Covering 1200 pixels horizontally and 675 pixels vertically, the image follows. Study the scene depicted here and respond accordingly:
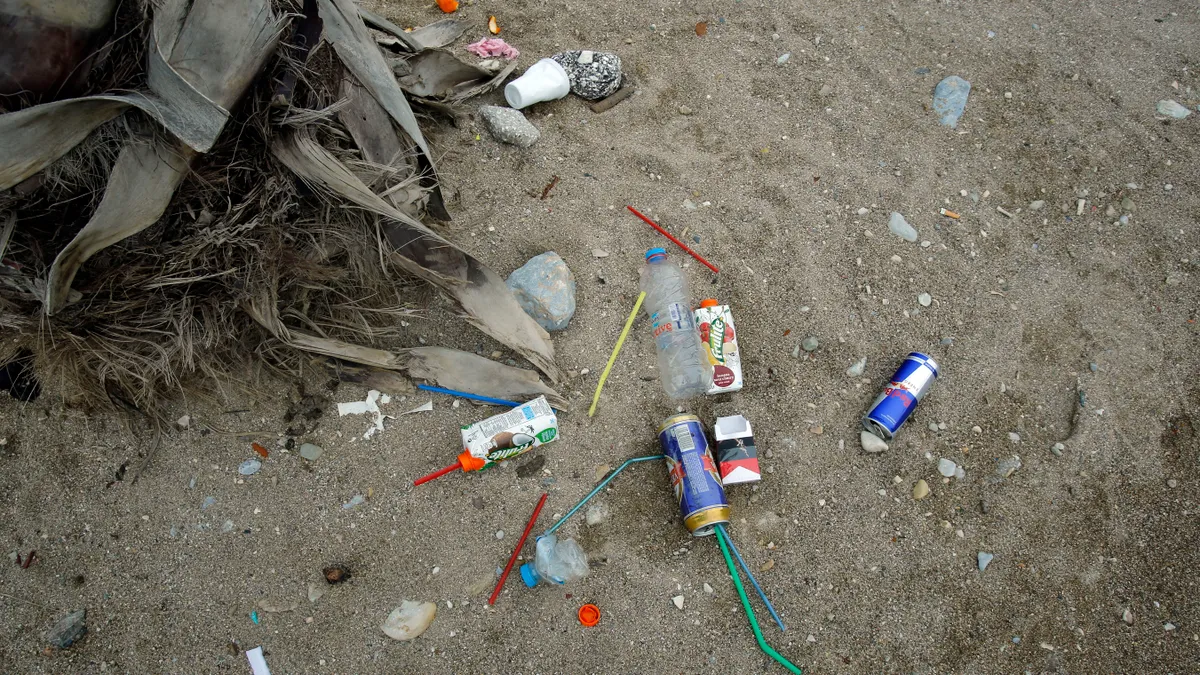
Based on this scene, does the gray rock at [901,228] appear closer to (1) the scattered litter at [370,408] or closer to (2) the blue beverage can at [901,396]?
(2) the blue beverage can at [901,396]

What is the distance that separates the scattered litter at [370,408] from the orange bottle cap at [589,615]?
2.95ft

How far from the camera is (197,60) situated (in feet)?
5.60

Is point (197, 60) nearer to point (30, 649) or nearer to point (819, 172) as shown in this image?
point (30, 649)

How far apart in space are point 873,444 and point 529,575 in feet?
4.02

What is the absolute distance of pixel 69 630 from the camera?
2.01 m

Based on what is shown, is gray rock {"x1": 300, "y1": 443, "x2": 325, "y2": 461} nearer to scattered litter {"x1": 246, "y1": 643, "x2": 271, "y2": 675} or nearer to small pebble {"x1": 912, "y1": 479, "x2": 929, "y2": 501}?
scattered litter {"x1": 246, "y1": 643, "x2": 271, "y2": 675}

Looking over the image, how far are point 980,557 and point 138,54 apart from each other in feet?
9.33

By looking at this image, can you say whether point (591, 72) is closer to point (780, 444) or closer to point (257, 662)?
point (780, 444)

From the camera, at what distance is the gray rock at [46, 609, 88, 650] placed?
2.00 meters

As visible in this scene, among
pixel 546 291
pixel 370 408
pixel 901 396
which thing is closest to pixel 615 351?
pixel 546 291

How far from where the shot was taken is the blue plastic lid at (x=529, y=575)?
2057 mm

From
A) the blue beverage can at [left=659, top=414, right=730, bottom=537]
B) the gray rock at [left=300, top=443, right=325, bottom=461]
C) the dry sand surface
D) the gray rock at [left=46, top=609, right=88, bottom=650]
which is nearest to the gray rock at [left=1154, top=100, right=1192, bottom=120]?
the dry sand surface

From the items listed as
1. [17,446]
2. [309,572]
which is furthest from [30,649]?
[309,572]

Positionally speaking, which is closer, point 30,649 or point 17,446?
point 30,649
